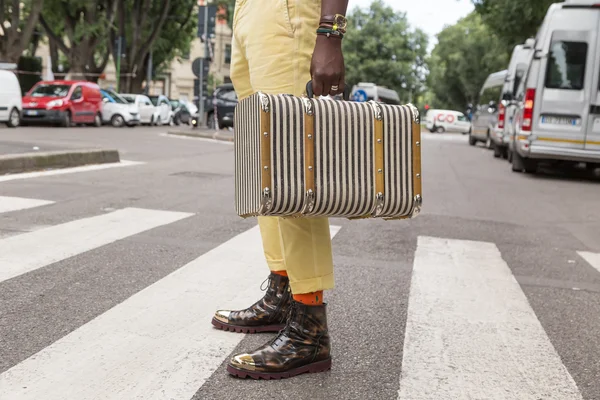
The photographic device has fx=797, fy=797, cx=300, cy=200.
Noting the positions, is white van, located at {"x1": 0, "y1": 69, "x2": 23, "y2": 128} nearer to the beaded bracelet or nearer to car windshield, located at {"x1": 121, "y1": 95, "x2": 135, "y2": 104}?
car windshield, located at {"x1": 121, "y1": 95, "x2": 135, "y2": 104}

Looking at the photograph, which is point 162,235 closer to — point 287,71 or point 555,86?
point 287,71

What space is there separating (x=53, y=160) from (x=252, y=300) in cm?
702

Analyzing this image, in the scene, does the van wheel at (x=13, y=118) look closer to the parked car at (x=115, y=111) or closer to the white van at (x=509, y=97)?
the parked car at (x=115, y=111)

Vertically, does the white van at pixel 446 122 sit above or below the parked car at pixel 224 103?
below

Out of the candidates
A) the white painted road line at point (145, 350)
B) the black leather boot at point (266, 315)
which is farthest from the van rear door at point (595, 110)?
the black leather boot at point (266, 315)

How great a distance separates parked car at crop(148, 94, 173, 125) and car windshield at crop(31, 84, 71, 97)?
10.7 m

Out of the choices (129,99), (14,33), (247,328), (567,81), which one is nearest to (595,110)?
(567,81)

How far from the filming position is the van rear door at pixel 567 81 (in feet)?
45.9

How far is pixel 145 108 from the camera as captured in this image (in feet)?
114

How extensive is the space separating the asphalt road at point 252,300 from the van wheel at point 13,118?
49.5 ft

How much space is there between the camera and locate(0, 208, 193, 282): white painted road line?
4.39 m

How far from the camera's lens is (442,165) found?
16.7 metres

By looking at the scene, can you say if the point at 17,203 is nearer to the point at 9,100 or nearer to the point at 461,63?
the point at 9,100

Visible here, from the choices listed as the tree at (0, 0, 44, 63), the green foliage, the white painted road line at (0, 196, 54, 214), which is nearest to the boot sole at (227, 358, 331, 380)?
the white painted road line at (0, 196, 54, 214)
